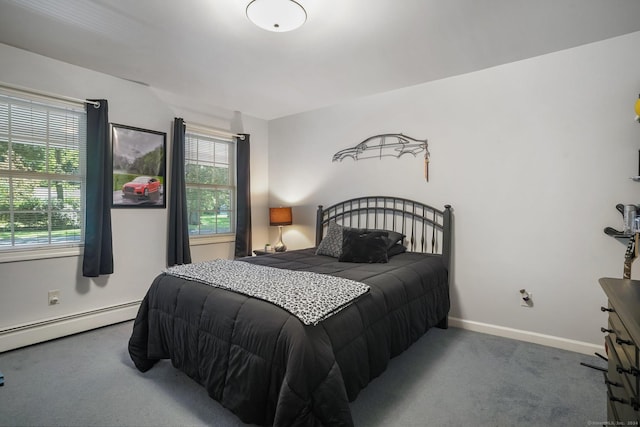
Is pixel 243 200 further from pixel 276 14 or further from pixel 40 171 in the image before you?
pixel 276 14

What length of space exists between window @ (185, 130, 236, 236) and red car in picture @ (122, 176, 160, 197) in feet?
1.53

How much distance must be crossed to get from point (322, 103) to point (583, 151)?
266 centimetres

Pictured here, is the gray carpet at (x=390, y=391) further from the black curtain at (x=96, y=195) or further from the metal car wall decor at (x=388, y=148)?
the metal car wall decor at (x=388, y=148)

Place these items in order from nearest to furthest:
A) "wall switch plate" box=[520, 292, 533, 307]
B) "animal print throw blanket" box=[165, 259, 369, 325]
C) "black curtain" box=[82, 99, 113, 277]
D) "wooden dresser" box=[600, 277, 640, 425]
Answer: "wooden dresser" box=[600, 277, 640, 425]
"animal print throw blanket" box=[165, 259, 369, 325]
"wall switch plate" box=[520, 292, 533, 307]
"black curtain" box=[82, 99, 113, 277]

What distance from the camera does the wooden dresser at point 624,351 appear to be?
848 millimetres

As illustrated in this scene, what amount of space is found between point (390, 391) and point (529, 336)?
1561 millimetres

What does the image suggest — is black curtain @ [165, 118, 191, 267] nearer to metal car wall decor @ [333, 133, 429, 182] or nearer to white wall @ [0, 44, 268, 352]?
white wall @ [0, 44, 268, 352]

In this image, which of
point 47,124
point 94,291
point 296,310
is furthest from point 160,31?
point 94,291

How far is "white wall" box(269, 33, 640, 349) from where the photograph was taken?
241 cm

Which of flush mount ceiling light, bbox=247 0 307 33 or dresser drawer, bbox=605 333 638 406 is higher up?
flush mount ceiling light, bbox=247 0 307 33

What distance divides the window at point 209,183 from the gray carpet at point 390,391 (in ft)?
5.80

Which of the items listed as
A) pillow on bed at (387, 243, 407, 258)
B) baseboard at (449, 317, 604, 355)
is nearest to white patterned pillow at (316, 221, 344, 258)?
pillow on bed at (387, 243, 407, 258)

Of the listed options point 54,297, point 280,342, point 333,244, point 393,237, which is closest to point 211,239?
point 54,297

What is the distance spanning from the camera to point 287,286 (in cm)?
185
